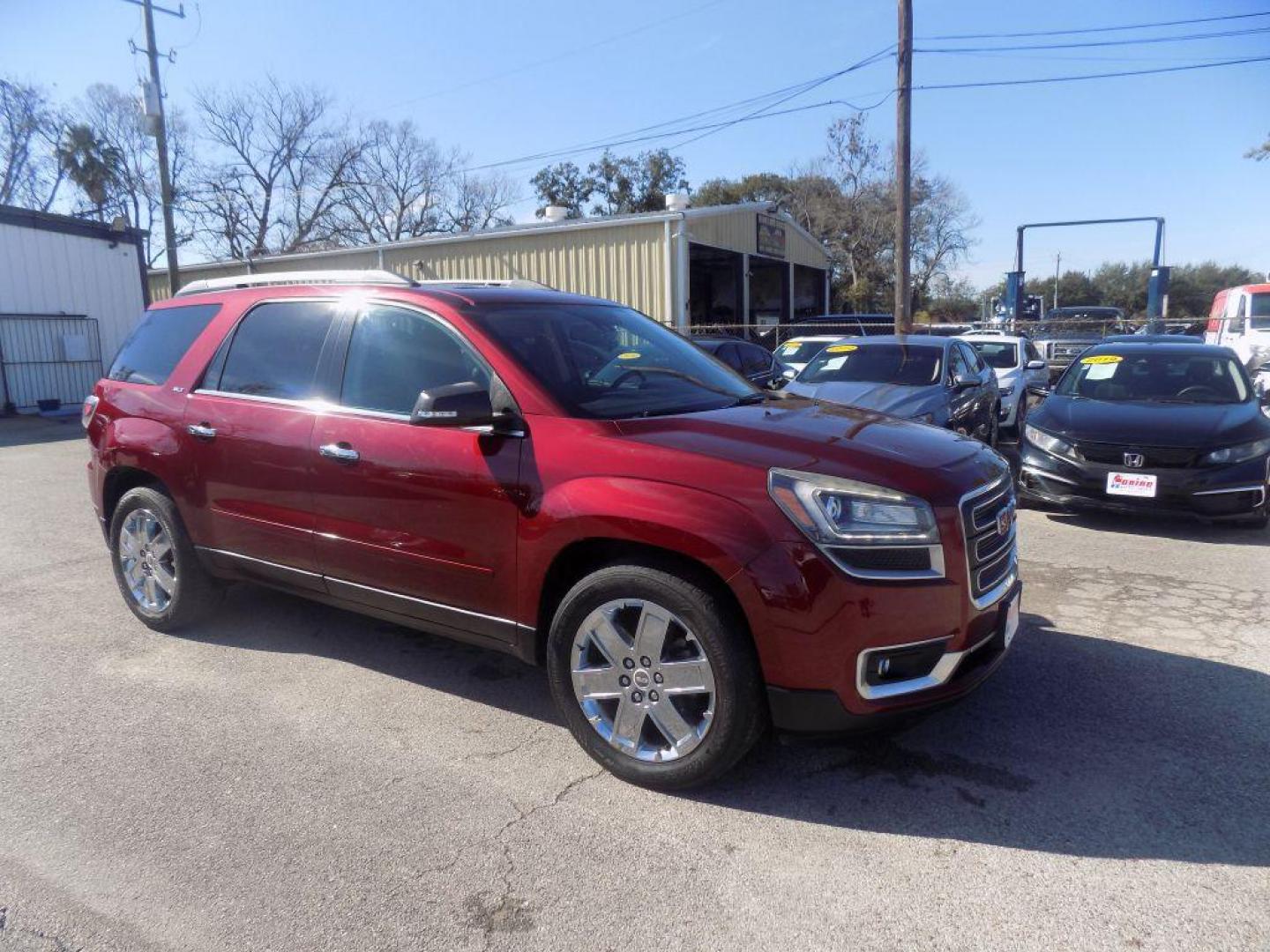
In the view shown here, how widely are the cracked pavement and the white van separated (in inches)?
591

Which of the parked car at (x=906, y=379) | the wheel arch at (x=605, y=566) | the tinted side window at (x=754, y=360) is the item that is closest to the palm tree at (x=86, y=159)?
the tinted side window at (x=754, y=360)

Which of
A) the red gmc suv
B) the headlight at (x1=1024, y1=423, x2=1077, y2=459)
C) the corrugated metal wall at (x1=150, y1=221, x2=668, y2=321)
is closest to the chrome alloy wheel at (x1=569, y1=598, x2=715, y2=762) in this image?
the red gmc suv

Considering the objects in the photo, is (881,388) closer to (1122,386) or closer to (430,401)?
(1122,386)

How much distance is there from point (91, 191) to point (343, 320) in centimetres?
4407

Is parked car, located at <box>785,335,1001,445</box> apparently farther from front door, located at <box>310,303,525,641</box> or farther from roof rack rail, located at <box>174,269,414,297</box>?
front door, located at <box>310,303,525,641</box>

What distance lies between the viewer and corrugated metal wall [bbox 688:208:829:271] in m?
22.2

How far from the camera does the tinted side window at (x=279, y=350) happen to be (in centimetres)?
413

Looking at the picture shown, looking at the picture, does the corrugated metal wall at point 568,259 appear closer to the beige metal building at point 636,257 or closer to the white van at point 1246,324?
the beige metal building at point 636,257

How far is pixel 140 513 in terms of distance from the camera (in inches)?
191

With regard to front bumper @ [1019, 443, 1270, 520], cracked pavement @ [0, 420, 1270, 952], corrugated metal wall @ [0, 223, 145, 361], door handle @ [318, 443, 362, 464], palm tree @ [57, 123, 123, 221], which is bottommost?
cracked pavement @ [0, 420, 1270, 952]

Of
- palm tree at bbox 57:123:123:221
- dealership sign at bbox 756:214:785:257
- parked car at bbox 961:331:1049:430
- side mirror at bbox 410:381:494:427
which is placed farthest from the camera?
palm tree at bbox 57:123:123:221

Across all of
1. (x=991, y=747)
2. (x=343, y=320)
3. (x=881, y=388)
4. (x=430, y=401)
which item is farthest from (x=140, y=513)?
(x=881, y=388)

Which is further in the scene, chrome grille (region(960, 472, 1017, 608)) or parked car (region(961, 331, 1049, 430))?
parked car (region(961, 331, 1049, 430))

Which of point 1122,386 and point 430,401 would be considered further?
point 1122,386
